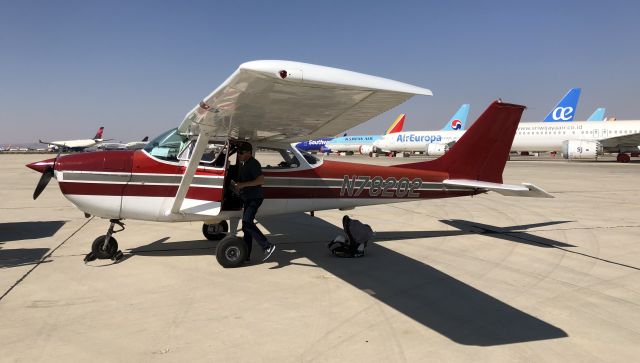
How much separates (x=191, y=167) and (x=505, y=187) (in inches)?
192

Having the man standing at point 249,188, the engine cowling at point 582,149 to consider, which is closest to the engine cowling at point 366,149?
the engine cowling at point 582,149

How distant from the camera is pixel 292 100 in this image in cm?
392

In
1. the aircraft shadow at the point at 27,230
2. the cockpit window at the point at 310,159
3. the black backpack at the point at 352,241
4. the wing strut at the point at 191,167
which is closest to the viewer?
the wing strut at the point at 191,167

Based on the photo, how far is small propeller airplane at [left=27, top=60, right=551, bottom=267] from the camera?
11.5ft

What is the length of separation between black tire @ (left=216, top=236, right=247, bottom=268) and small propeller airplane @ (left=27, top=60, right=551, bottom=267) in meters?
0.01

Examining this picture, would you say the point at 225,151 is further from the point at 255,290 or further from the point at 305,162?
the point at 255,290

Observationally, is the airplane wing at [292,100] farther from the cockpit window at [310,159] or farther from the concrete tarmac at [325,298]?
the concrete tarmac at [325,298]

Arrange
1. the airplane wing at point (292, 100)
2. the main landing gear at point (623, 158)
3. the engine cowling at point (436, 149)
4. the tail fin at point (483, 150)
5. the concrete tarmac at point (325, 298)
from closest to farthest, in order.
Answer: the airplane wing at point (292, 100) → the concrete tarmac at point (325, 298) → the tail fin at point (483, 150) → the main landing gear at point (623, 158) → the engine cowling at point (436, 149)

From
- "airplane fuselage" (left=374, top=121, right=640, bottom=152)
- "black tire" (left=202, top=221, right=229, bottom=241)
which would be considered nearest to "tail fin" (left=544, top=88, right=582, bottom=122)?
"airplane fuselage" (left=374, top=121, right=640, bottom=152)

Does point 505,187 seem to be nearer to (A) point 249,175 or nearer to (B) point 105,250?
(A) point 249,175

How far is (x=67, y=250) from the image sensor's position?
6469 millimetres

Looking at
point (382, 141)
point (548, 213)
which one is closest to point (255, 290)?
point (548, 213)

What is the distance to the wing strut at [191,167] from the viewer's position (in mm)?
5309

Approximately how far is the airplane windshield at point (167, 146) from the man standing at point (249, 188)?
98 cm
